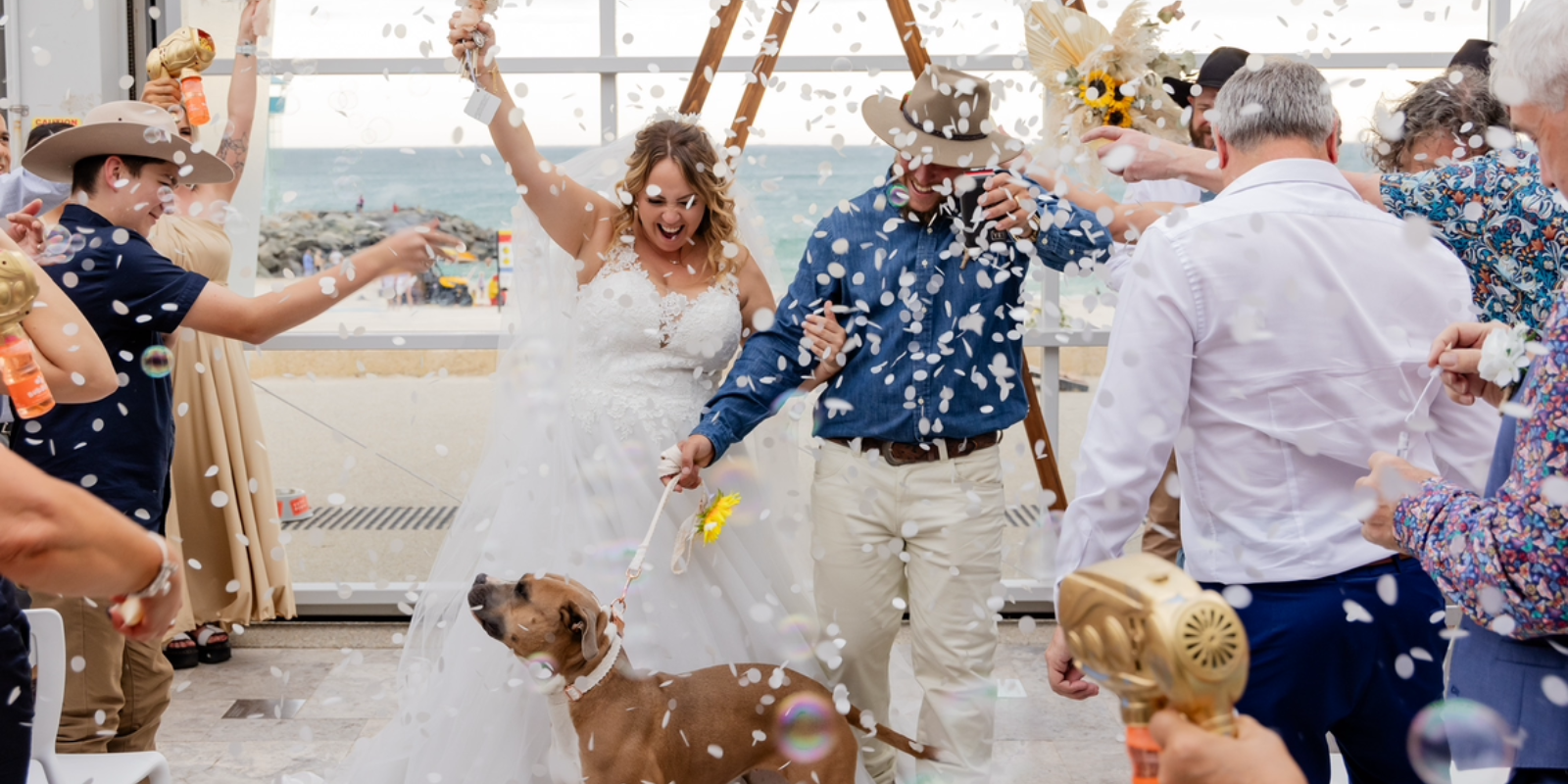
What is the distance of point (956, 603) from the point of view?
2.86 metres

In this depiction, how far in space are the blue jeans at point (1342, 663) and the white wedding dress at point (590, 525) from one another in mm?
1277

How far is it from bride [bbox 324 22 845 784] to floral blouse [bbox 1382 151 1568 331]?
1.28 meters

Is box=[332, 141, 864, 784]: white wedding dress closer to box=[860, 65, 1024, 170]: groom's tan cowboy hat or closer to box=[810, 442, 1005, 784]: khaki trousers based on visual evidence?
box=[810, 442, 1005, 784]: khaki trousers

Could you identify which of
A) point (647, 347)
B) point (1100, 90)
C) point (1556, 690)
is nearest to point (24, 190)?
point (647, 347)

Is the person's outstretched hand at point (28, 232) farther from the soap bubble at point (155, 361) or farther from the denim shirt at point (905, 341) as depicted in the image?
the denim shirt at point (905, 341)

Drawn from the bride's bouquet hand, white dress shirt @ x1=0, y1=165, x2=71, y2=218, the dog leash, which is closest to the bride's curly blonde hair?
the bride's bouquet hand

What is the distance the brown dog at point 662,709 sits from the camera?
94.6 inches

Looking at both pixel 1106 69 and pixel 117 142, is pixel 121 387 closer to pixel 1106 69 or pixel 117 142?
pixel 117 142

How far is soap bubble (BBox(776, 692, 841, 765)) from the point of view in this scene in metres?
2.56

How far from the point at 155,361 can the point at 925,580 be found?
1860mm

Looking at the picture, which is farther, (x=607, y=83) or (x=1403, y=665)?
(x=607, y=83)

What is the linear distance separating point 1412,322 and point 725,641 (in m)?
1.69

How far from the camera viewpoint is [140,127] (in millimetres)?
2705

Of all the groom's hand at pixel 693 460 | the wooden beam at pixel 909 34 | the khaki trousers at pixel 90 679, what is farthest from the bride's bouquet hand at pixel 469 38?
the wooden beam at pixel 909 34
